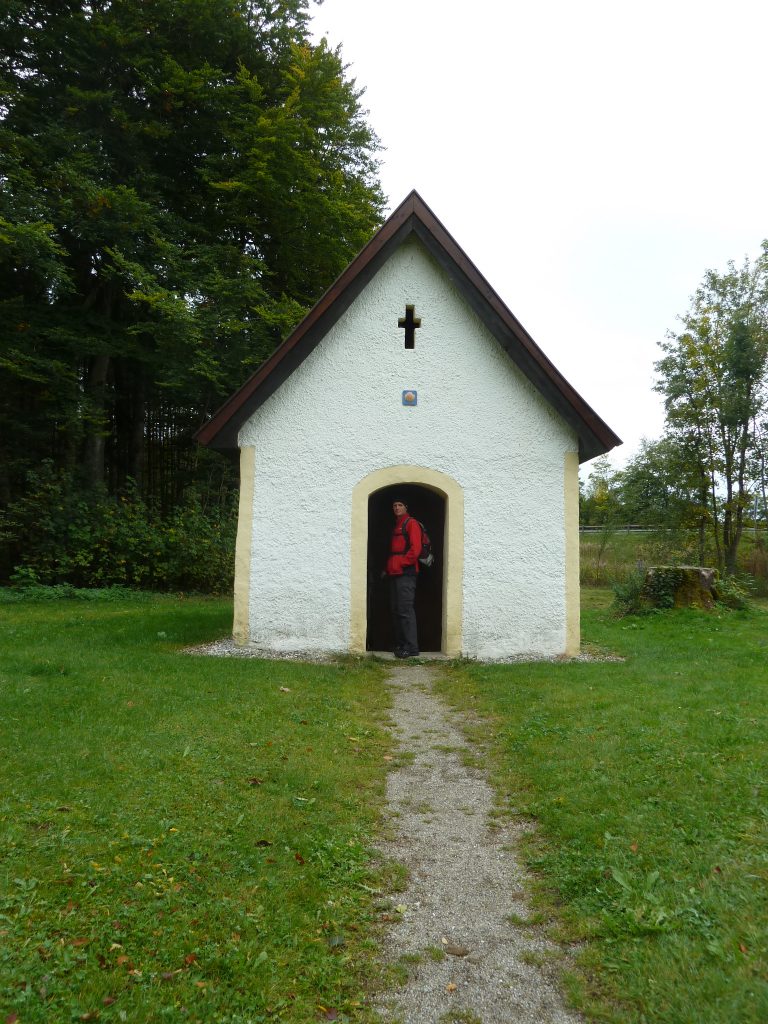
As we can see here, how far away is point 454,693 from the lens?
25.6 ft

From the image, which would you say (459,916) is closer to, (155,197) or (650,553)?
(155,197)

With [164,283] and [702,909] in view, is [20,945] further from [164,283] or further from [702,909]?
[164,283]

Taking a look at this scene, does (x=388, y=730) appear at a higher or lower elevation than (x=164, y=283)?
lower

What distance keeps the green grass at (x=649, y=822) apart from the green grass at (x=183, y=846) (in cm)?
102

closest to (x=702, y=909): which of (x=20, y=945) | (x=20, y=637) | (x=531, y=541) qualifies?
(x=20, y=945)

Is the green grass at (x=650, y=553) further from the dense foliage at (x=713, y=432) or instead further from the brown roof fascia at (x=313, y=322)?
the brown roof fascia at (x=313, y=322)

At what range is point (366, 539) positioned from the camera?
31.1ft

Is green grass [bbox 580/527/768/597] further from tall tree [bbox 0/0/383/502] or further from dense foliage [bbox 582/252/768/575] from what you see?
tall tree [bbox 0/0/383/502]

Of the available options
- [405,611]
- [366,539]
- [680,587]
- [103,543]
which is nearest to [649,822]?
[366,539]

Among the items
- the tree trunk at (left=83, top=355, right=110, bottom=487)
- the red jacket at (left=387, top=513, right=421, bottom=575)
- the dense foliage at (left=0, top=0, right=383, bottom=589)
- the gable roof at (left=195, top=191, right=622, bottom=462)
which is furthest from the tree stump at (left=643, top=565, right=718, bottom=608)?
the tree trunk at (left=83, top=355, right=110, bottom=487)

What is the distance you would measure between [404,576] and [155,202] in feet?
45.2

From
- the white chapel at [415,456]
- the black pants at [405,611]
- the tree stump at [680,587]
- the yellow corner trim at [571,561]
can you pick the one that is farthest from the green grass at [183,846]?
the tree stump at [680,587]

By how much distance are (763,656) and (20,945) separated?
28.2 ft

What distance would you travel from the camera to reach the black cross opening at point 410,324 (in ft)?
31.7
